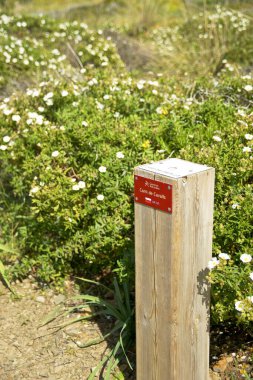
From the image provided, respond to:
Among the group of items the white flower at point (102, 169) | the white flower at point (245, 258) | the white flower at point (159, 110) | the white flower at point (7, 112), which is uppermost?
the white flower at point (159, 110)

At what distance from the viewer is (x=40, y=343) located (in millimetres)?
3777

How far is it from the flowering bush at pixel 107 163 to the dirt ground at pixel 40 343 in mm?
242

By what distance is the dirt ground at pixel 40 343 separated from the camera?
3539 mm

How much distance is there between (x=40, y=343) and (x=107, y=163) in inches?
50.9

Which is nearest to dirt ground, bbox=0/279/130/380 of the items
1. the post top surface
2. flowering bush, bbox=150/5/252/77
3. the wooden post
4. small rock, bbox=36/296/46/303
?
small rock, bbox=36/296/46/303

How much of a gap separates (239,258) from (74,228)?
137 centimetres

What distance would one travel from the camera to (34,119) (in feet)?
15.0

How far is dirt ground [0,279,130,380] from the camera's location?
3.54 m

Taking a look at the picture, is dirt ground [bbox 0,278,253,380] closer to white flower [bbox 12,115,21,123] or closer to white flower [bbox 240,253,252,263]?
white flower [bbox 240,253,252,263]

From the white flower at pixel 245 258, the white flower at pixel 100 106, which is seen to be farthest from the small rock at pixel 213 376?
the white flower at pixel 100 106

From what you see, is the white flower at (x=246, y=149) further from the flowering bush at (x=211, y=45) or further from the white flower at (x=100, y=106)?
the flowering bush at (x=211, y=45)

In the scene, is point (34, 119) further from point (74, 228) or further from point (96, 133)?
point (74, 228)

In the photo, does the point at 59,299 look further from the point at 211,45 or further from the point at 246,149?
the point at 211,45

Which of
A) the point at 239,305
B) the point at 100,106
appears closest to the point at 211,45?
the point at 100,106
